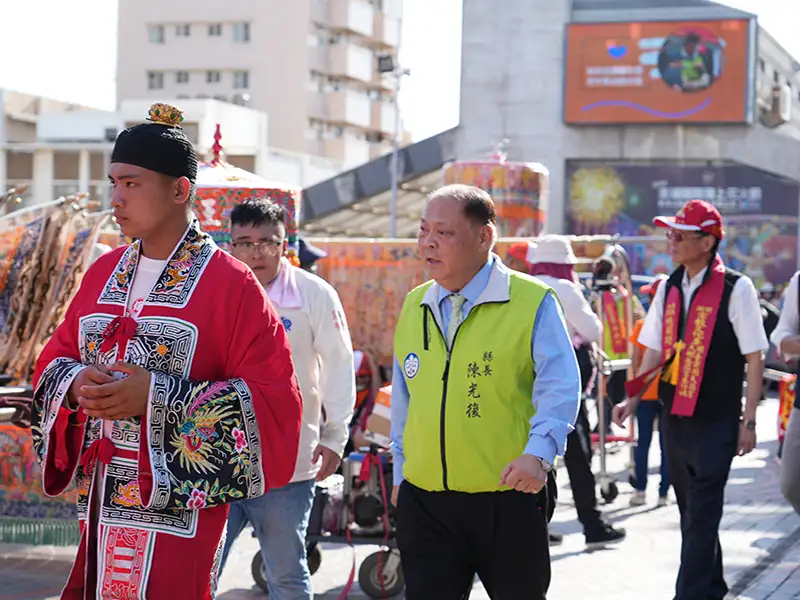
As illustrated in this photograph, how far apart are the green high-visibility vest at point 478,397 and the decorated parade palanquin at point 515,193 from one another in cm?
1129

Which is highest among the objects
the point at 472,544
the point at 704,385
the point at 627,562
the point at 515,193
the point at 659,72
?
the point at 659,72

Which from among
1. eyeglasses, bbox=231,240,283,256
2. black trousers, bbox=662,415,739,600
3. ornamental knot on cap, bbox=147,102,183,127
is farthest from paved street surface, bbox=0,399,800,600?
ornamental knot on cap, bbox=147,102,183,127

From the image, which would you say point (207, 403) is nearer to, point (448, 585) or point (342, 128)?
point (448, 585)

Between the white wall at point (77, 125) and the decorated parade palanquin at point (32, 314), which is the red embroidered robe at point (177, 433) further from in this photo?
the white wall at point (77, 125)

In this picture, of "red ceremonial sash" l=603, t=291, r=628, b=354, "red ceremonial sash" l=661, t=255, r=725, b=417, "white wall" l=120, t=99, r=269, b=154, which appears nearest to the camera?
"red ceremonial sash" l=661, t=255, r=725, b=417

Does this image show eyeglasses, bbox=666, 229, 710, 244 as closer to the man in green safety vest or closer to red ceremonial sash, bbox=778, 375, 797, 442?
the man in green safety vest

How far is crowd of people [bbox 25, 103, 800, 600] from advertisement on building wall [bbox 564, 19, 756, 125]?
4023 centimetres

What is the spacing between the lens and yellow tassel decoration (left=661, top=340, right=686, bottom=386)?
6992 mm

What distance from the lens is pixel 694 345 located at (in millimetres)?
6977

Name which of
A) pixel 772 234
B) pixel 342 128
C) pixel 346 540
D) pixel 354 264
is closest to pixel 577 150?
pixel 772 234

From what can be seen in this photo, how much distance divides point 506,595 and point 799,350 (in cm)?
282

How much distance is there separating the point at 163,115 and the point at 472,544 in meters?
1.74

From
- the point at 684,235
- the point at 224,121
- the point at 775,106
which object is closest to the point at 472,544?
the point at 684,235

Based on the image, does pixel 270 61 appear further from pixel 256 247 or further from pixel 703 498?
pixel 256 247
